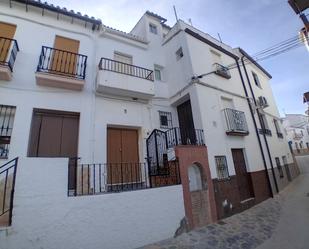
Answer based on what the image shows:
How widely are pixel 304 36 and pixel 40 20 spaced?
32.6ft

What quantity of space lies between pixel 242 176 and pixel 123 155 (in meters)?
5.61

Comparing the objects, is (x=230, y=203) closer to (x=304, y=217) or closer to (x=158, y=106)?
(x=304, y=217)

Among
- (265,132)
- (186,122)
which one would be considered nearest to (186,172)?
(186,122)

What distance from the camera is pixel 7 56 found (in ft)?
20.0

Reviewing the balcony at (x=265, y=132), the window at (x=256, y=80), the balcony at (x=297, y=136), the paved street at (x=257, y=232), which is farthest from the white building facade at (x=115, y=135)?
the balcony at (x=297, y=136)

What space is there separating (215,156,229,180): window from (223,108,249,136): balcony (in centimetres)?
134

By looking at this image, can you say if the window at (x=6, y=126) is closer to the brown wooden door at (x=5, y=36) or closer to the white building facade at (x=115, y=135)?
the white building facade at (x=115, y=135)

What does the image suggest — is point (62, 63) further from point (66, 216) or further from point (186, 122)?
point (186, 122)

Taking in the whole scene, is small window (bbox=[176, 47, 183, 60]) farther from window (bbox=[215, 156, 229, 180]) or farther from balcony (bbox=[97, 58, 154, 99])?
window (bbox=[215, 156, 229, 180])

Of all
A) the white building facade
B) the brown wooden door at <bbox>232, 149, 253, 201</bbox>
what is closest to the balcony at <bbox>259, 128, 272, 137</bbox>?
the white building facade

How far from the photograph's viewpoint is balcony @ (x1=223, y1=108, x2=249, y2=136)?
8.46 metres

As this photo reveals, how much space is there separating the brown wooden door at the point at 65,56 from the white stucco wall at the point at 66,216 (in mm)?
4257

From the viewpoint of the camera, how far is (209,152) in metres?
7.30

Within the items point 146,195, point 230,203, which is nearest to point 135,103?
point 146,195
